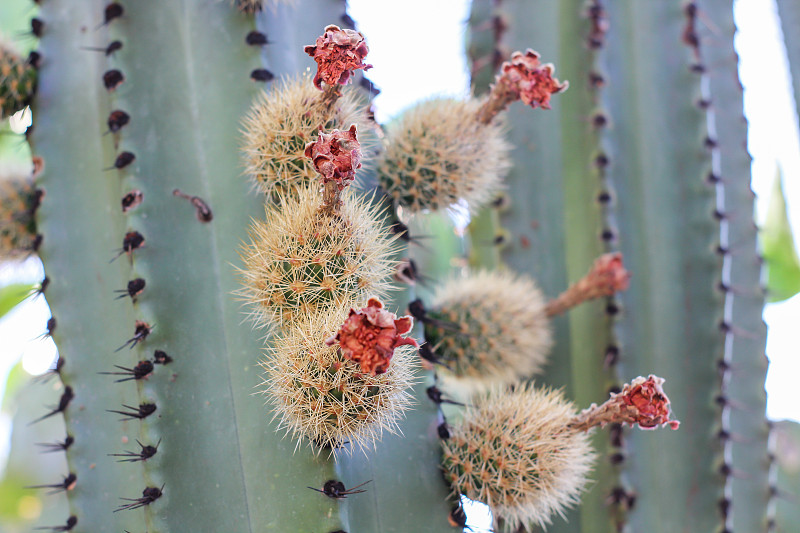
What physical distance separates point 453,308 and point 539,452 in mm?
510

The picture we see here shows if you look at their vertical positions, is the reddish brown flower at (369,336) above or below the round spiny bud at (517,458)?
above

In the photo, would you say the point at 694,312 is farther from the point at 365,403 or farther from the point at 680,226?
the point at 365,403

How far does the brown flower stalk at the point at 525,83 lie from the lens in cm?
133

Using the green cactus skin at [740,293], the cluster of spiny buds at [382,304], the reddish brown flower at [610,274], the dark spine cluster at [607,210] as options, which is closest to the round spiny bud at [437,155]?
the cluster of spiny buds at [382,304]

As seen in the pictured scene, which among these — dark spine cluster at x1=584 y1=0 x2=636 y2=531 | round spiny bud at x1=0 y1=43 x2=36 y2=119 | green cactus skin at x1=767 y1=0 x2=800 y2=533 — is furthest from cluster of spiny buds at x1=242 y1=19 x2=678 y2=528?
green cactus skin at x1=767 y1=0 x2=800 y2=533

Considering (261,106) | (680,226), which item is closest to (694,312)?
(680,226)

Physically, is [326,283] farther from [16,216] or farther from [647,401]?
[16,216]

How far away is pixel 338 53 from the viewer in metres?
1.07

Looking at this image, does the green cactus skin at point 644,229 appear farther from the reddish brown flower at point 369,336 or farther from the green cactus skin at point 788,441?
the reddish brown flower at point 369,336

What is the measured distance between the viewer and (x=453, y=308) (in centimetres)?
162

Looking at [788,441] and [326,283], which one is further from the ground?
[326,283]

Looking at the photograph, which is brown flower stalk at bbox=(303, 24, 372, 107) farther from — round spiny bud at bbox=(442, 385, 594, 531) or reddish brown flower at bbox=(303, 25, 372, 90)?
round spiny bud at bbox=(442, 385, 594, 531)

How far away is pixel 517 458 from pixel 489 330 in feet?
1.44

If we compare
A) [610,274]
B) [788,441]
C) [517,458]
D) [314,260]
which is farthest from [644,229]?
[788,441]
